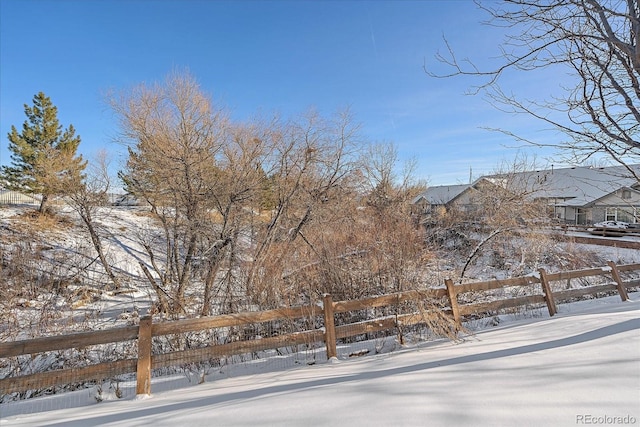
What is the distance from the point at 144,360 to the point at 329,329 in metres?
2.47

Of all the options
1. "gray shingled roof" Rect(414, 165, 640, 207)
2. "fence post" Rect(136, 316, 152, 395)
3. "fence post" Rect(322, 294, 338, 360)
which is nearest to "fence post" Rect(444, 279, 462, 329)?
"fence post" Rect(322, 294, 338, 360)

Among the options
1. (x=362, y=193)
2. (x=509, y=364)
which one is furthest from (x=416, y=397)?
(x=362, y=193)

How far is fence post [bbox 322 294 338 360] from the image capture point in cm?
470

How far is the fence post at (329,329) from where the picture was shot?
470 cm

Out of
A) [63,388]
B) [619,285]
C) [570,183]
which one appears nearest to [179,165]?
[63,388]

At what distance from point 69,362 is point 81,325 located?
4.04 ft

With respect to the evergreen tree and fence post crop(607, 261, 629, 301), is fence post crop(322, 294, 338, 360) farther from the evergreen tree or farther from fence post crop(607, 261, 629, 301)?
the evergreen tree

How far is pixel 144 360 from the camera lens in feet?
12.8

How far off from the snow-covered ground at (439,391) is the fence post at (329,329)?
0.75 feet

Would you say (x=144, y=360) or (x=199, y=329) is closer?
(x=144, y=360)

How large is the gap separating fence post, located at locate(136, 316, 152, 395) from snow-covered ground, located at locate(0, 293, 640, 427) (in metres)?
0.19

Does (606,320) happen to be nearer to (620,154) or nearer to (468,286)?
(468,286)

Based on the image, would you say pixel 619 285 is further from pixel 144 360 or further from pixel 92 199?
pixel 92 199

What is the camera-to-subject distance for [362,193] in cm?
1748
